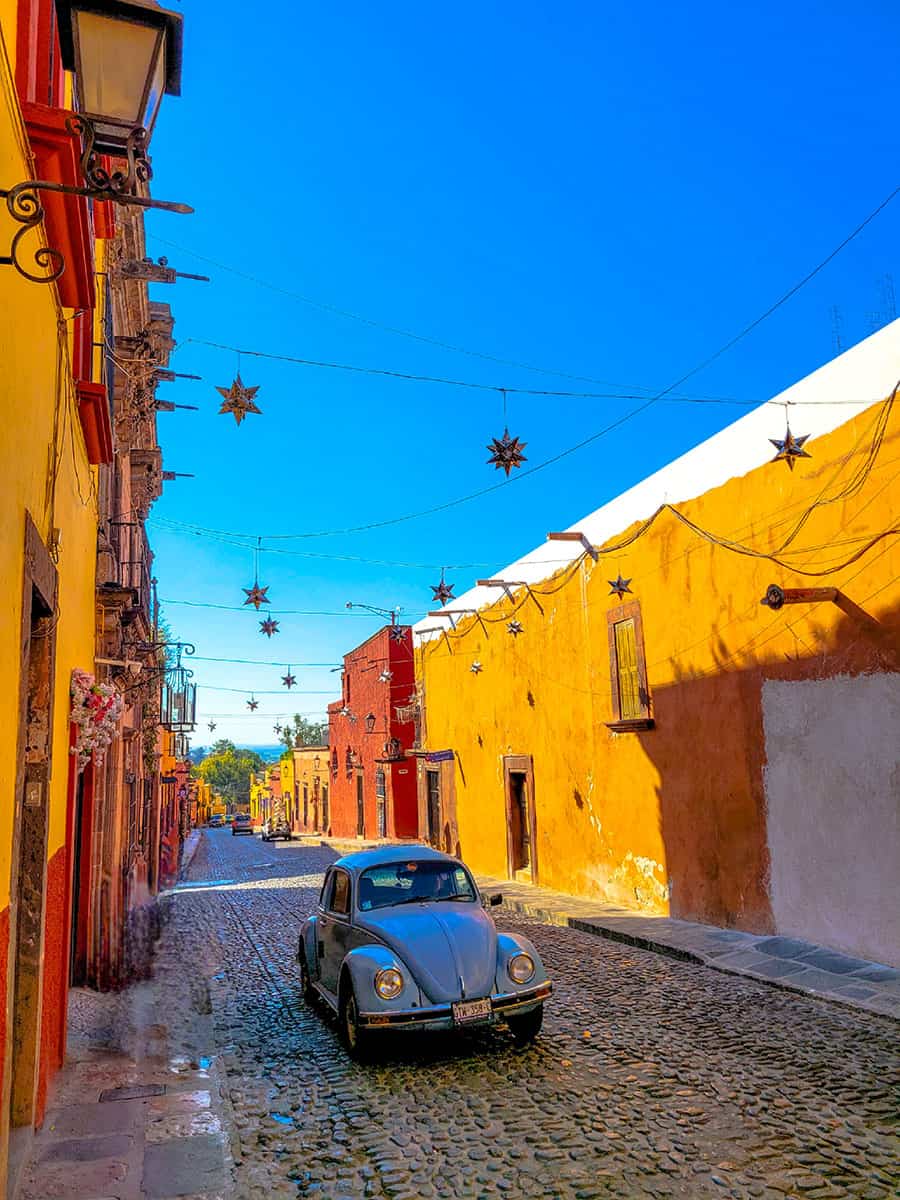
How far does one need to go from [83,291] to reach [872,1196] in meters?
6.18

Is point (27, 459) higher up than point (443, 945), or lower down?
higher up

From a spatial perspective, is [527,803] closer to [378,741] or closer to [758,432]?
[758,432]

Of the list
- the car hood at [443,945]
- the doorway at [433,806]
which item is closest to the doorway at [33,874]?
the car hood at [443,945]

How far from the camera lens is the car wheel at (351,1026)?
613 cm

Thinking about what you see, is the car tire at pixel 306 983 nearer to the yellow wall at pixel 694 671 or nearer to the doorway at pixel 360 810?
the yellow wall at pixel 694 671

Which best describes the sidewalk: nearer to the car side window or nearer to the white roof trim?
Answer: the car side window

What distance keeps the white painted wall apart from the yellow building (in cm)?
2

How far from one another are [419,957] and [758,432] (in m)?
7.13

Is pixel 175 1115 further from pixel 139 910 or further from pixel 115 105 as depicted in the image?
pixel 139 910

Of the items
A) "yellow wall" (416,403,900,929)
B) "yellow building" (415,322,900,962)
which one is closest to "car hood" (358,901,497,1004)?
"yellow building" (415,322,900,962)

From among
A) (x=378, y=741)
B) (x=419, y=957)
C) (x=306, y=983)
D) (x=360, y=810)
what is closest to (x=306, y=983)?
(x=306, y=983)

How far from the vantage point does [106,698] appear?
20.8ft

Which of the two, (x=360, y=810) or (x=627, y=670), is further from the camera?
(x=360, y=810)

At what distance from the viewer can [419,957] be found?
20.4ft
